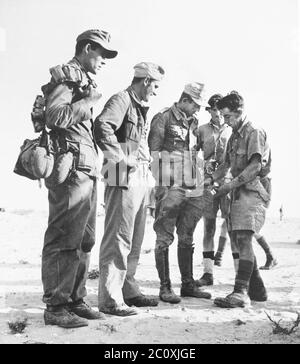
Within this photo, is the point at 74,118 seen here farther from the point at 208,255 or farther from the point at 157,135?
the point at 208,255

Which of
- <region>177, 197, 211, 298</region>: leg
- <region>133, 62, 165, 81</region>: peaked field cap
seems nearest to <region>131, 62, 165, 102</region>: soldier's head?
<region>133, 62, 165, 81</region>: peaked field cap

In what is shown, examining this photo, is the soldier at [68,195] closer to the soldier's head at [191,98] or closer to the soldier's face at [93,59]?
the soldier's face at [93,59]

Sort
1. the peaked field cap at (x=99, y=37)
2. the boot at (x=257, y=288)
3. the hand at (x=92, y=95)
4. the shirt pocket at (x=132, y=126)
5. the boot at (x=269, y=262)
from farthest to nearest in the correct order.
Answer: the boot at (x=269, y=262) < the boot at (x=257, y=288) < the shirt pocket at (x=132, y=126) < the peaked field cap at (x=99, y=37) < the hand at (x=92, y=95)

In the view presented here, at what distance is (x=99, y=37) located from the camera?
13.7ft

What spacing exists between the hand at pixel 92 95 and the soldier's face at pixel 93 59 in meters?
0.29

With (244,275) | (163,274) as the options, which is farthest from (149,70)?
(244,275)

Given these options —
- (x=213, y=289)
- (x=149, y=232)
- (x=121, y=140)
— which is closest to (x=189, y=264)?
(x=213, y=289)

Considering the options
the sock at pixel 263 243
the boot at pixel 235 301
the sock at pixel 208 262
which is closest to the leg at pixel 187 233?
the boot at pixel 235 301

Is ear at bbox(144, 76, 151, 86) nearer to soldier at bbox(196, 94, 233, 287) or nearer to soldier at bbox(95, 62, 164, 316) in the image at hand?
soldier at bbox(95, 62, 164, 316)

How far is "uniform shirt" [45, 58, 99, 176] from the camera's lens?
3.75 m

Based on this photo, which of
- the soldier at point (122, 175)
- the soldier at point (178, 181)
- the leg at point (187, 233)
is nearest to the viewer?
the soldier at point (122, 175)

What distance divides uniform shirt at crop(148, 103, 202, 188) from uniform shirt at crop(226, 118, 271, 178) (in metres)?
0.54

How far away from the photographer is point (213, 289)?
19.6 ft

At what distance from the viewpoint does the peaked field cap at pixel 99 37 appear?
4.13 meters
